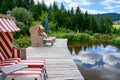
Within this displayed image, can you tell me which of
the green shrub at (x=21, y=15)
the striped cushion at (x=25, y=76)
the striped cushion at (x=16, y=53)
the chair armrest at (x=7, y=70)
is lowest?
the green shrub at (x=21, y=15)

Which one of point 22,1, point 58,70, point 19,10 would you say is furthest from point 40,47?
point 22,1

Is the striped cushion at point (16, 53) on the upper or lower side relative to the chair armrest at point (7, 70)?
lower

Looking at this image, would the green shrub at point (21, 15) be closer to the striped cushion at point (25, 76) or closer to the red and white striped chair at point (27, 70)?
the red and white striped chair at point (27, 70)

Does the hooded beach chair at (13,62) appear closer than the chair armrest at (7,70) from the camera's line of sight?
No

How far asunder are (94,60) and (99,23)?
20.5m

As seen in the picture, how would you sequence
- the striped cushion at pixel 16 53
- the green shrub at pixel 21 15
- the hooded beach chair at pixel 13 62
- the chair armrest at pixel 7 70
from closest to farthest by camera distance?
1. the chair armrest at pixel 7 70
2. the hooded beach chair at pixel 13 62
3. the striped cushion at pixel 16 53
4. the green shrub at pixel 21 15

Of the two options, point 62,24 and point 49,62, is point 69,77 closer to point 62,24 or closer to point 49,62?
point 49,62

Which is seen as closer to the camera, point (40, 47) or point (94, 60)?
point (94, 60)

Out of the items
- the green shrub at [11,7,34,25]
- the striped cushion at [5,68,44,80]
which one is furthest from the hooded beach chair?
the green shrub at [11,7,34,25]

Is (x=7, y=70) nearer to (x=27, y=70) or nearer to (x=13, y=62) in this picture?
(x=27, y=70)

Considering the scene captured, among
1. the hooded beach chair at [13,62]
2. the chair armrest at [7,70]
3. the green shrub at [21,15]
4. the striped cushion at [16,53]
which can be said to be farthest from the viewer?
the green shrub at [21,15]

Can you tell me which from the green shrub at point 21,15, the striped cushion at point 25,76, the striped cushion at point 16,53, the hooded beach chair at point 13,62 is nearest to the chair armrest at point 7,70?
the hooded beach chair at point 13,62

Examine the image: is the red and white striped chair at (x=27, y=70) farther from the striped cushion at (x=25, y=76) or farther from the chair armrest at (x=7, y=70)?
the chair armrest at (x=7, y=70)

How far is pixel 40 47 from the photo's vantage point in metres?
14.3
